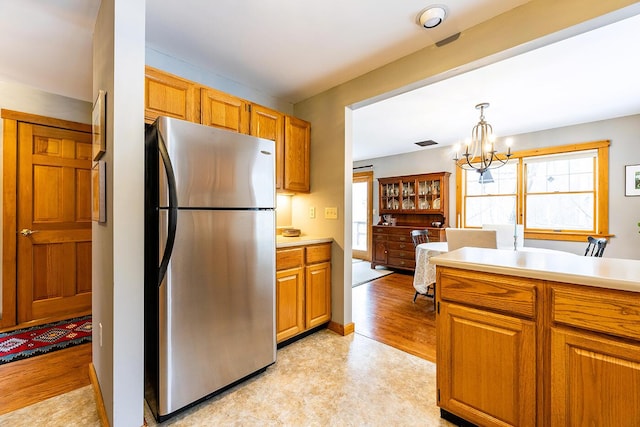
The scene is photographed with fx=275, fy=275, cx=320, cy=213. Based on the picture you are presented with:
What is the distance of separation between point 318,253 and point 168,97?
1.76 m

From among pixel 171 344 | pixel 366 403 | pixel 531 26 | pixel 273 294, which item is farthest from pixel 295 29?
pixel 366 403

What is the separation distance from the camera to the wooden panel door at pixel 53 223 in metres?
2.85

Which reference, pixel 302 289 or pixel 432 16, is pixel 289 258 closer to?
pixel 302 289

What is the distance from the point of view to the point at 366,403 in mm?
1711

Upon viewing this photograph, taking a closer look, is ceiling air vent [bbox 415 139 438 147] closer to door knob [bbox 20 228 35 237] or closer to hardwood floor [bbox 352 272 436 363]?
hardwood floor [bbox 352 272 436 363]

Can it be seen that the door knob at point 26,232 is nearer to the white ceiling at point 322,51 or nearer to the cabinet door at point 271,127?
the white ceiling at point 322,51

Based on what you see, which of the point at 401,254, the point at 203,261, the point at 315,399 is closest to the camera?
the point at 203,261

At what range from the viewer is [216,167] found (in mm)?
1686

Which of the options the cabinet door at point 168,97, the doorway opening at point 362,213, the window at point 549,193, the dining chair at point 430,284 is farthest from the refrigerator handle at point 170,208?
the doorway opening at point 362,213

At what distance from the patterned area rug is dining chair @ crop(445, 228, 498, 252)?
12.3 ft

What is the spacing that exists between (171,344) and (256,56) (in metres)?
2.14

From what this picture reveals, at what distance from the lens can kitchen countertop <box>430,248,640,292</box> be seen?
107cm

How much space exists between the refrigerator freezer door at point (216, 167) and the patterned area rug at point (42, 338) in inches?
84.3

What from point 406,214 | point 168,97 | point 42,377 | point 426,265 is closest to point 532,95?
point 426,265
